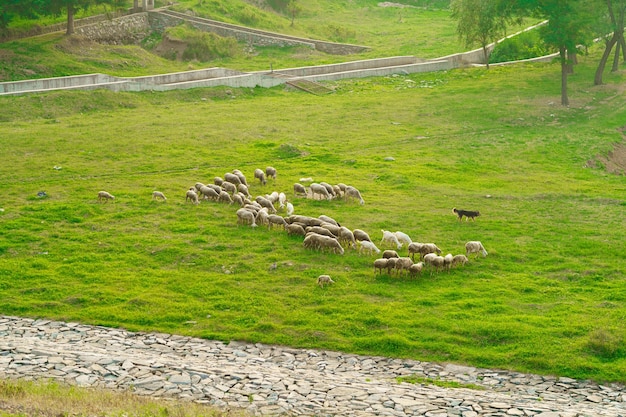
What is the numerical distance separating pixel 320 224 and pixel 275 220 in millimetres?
1846

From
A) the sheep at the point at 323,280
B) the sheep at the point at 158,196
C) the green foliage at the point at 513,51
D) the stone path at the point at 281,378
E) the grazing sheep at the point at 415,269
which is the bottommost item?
the stone path at the point at 281,378

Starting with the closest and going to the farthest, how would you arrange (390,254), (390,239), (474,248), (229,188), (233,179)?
(390,254), (474,248), (390,239), (229,188), (233,179)

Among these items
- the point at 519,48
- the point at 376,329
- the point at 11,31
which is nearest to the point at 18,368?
the point at 376,329

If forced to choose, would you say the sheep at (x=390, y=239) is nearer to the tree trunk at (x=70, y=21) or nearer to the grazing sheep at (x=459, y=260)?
the grazing sheep at (x=459, y=260)

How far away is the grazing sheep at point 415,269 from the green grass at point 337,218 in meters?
0.29

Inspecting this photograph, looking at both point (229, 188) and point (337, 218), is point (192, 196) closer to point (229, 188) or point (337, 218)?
point (229, 188)

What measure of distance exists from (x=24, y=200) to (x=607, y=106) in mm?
39601

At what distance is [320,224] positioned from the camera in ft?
99.3

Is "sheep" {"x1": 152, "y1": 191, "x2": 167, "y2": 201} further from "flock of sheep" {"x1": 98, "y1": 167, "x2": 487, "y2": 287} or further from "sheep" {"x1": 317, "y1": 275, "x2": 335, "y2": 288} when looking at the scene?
"sheep" {"x1": 317, "y1": 275, "x2": 335, "y2": 288}

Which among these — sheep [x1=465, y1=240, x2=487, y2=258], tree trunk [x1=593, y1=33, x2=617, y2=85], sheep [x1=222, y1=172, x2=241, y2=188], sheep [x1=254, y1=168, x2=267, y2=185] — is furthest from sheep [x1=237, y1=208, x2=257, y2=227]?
tree trunk [x1=593, y1=33, x2=617, y2=85]

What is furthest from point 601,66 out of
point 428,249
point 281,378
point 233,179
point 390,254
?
point 281,378

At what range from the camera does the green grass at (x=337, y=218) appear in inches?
926

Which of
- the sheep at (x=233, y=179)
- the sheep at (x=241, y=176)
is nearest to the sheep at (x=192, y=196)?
the sheep at (x=233, y=179)

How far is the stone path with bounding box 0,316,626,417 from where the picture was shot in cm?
1905
